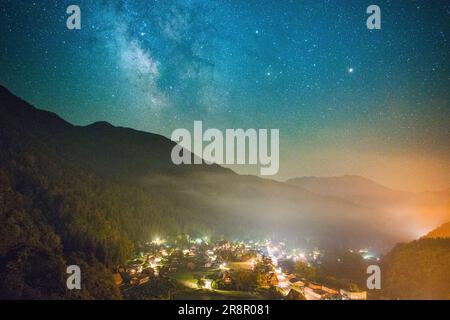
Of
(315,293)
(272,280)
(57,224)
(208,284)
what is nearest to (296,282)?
(272,280)

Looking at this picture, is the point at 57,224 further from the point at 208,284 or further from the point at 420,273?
the point at 420,273

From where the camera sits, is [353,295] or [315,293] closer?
[353,295]

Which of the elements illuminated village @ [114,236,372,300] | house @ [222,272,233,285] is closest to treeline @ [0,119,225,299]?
illuminated village @ [114,236,372,300]

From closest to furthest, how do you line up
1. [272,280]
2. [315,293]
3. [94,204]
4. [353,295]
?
[353,295], [315,293], [272,280], [94,204]

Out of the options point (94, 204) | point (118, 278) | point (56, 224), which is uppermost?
point (94, 204)

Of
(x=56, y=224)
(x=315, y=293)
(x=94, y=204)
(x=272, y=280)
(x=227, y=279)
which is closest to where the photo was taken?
(x=315, y=293)

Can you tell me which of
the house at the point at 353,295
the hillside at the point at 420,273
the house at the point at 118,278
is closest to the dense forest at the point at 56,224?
the house at the point at 118,278

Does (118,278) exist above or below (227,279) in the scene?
below

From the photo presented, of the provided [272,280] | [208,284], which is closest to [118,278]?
[208,284]

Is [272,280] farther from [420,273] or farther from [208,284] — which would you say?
[420,273]

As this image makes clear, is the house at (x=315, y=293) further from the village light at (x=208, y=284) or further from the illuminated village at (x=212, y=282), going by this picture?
the village light at (x=208, y=284)

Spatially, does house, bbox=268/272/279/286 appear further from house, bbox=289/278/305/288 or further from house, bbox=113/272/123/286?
house, bbox=113/272/123/286
